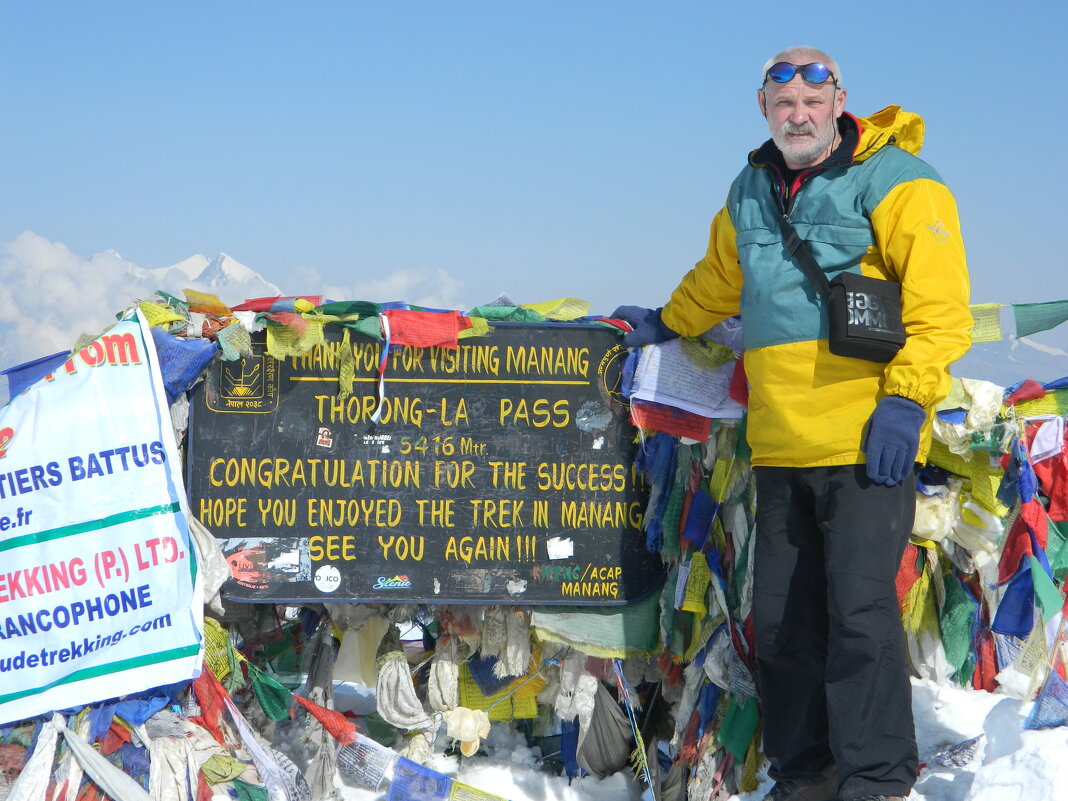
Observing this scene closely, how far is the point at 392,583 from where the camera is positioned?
12.8 ft

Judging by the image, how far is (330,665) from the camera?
429 cm

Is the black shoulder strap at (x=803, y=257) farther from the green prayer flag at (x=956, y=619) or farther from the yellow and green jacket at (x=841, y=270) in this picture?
the green prayer flag at (x=956, y=619)

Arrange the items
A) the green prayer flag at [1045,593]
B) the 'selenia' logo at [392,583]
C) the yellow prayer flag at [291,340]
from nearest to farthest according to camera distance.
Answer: the green prayer flag at [1045,593] < the yellow prayer flag at [291,340] < the 'selenia' logo at [392,583]

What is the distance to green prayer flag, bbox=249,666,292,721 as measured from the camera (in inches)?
160

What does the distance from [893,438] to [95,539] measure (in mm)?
2505

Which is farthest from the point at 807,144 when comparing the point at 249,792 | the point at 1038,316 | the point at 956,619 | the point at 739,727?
the point at 249,792

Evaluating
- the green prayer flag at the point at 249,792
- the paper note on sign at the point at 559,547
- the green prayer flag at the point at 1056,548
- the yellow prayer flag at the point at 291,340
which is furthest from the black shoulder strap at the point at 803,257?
the green prayer flag at the point at 249,792

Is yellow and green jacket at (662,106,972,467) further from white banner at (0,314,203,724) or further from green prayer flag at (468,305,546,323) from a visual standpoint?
white banner at (0,314,203,724)

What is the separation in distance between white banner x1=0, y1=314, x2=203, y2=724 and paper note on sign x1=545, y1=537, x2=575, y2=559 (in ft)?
3.95

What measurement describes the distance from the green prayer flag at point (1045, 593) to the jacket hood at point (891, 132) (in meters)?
1.33

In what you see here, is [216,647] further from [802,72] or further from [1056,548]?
[1056,548]

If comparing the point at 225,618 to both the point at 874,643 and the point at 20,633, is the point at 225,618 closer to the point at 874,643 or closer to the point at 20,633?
the point at 20,633

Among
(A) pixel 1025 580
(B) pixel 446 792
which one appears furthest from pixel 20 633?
(A) pixel 1025 580

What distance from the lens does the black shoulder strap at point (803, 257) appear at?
309cm
